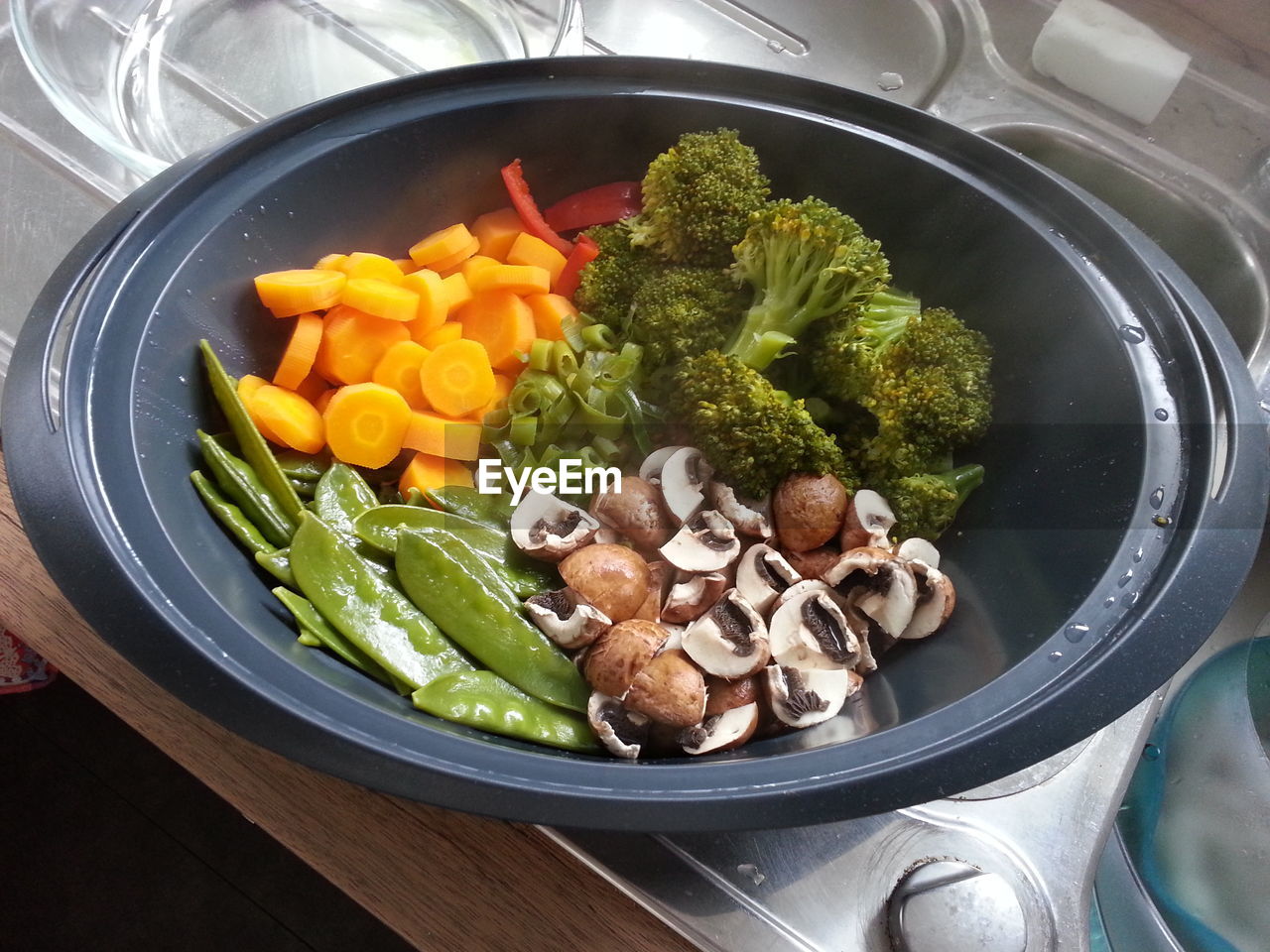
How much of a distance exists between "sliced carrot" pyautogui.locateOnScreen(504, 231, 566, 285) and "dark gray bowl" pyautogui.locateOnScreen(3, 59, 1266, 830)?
0.38 feet

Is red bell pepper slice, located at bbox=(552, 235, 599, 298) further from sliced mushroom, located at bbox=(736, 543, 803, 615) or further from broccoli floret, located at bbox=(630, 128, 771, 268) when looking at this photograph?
sliced mushroom, located at bbox=(736, 543, 803, 615)

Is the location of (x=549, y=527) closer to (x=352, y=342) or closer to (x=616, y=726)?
(x=616, y=726)

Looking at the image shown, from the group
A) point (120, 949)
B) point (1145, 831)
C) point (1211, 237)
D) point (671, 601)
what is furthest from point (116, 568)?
point (1211, 237)

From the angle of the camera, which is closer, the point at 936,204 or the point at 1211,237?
the point at 936,204

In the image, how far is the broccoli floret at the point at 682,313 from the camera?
4.84ft

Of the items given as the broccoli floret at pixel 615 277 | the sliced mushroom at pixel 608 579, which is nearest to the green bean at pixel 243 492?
the sliced mushroom at pixel 608 579

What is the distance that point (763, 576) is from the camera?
131cm

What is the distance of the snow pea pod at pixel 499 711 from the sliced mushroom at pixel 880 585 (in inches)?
17.2

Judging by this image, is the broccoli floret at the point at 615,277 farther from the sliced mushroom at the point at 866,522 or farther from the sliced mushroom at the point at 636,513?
the sliced mushroom at the point at 866,522

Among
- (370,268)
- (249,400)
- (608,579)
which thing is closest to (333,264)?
(370,268)

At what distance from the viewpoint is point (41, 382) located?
1.07m

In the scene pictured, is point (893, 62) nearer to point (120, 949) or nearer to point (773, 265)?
point (773, 265)

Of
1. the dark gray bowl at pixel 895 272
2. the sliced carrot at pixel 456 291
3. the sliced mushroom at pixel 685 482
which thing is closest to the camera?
the dark gray bowl at pixel 895 272

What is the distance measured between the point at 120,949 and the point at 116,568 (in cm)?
166
